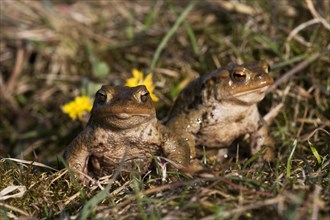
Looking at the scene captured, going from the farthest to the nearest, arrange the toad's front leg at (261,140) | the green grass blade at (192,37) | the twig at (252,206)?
the green grass blade at (192,37), the toad's front leg at (261,140), the twig at (252,206)

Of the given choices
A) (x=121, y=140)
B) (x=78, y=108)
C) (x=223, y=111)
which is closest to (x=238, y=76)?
(x=223, y=111)

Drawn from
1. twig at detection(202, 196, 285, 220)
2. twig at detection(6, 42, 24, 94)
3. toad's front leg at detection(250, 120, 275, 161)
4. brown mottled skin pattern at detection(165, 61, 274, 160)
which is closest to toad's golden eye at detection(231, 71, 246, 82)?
brown mottled skin pattern at detection(165, 61, 274, 160)

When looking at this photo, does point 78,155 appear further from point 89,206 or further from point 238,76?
point 238,76

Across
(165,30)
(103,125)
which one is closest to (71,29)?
(165,30)

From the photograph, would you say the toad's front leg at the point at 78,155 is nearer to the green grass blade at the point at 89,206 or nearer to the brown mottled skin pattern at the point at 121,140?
the brown mottled skin pattern at the point at 121,140

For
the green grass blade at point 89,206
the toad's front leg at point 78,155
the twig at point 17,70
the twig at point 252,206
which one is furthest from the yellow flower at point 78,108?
the twig at point 252,206
